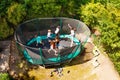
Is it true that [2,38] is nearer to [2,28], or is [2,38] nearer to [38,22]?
[2,28]

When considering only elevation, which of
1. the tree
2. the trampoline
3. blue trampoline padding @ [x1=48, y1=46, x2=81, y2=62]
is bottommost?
blue trampoline padding @ [x1=48, y1=46, x2=81, y2=62]

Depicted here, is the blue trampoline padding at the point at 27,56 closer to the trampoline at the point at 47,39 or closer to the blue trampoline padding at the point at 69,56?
the trampoline at the point at 47,39

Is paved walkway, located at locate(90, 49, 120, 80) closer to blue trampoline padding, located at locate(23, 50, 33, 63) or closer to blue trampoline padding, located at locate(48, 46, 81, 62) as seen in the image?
blue trampoline padding, located at locate(48, 46, 81, 62)

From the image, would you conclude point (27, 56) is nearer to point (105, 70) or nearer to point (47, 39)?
point (47, 39)

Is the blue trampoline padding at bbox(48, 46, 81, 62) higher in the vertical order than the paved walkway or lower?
higher

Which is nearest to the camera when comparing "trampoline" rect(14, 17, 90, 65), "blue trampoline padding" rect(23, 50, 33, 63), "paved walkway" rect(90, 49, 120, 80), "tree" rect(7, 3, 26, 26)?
"paved walkway" rect(90, 49, 120, 80)

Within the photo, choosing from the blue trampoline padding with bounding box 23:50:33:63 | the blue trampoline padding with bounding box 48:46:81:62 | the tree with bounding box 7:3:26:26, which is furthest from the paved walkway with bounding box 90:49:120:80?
the tree with bounding box 7:3:26:26

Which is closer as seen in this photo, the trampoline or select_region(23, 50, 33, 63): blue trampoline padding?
the trampoline

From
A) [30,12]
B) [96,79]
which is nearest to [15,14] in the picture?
[30,12]
